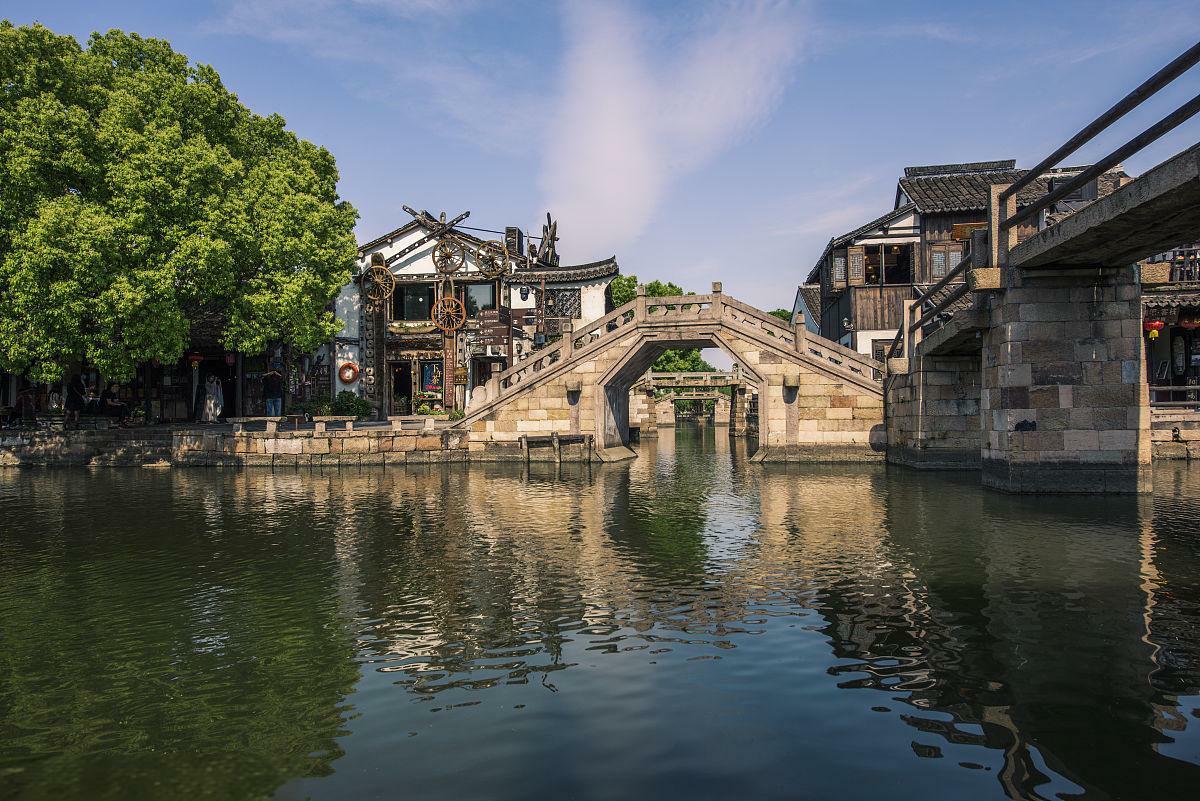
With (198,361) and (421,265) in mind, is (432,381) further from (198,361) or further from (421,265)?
(198,361)

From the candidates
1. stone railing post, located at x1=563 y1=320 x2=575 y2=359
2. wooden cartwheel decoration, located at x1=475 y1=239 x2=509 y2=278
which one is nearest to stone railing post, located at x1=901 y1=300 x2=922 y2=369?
stone railing post, located at x1=563 y1=320 x2=575 y2=359

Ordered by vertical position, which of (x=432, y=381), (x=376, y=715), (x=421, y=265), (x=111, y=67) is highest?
(x=111, y=67)

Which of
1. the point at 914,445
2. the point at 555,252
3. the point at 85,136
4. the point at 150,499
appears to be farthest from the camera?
the point at 555,252

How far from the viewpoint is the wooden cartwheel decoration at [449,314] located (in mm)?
35500

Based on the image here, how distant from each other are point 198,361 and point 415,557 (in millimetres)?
27593

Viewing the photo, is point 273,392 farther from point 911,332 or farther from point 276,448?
point 911,332

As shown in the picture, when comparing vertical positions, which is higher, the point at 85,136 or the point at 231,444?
the point at 85,136

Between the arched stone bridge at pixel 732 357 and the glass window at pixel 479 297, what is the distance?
34.5 feet

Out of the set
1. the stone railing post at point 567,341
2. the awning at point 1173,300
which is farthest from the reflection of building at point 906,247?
the stone railing post at point 567,341

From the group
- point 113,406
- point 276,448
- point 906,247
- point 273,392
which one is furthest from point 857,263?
point 113,406

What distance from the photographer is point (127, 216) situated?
885 inches

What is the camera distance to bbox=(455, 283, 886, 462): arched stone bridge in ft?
79.0

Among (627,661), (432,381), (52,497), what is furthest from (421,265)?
(627,661)

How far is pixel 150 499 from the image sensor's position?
16.8 meters
